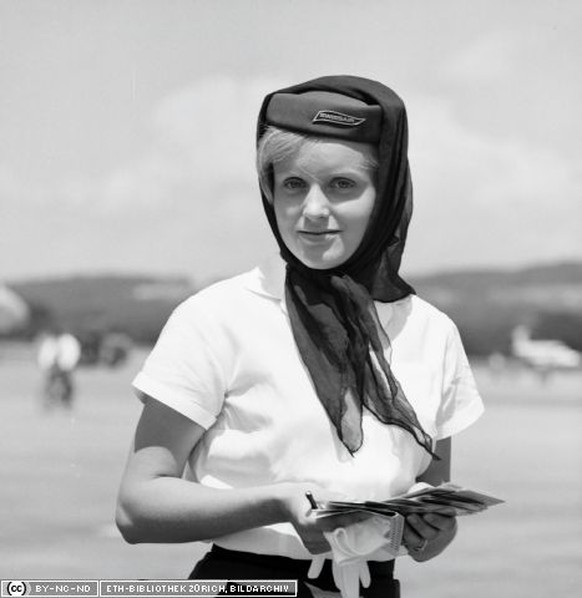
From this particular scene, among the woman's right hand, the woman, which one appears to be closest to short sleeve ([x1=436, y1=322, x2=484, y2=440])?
the woman

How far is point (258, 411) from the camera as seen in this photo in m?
1.67

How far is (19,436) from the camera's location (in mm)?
6980

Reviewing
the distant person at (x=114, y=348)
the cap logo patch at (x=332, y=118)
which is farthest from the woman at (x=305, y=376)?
the distant person at (x=114, y=348)

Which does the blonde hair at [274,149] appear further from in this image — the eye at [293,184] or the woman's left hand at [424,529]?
the woman's left hand at [424,529]

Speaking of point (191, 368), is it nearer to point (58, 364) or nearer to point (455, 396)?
point (455, 396)

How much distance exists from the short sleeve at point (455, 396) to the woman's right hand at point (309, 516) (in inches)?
10.4

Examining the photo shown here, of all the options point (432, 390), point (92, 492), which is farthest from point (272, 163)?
point (92, 492)

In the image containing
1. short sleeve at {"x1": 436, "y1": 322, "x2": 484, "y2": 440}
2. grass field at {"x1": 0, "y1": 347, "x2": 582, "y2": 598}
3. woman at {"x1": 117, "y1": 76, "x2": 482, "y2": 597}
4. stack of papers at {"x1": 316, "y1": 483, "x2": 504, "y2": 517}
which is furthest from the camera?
grass field at {"x1": 0, "y1": 347, "x2": 582, "y2": 598}

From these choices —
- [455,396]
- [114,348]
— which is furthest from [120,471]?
[455,396]

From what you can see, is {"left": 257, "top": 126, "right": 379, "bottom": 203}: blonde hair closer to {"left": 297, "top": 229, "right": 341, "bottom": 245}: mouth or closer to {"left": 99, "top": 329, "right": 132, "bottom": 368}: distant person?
{"left": 297, "top": 229, "right": 341, "bottom": 245}: mouth

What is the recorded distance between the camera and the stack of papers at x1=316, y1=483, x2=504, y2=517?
5.11 feet

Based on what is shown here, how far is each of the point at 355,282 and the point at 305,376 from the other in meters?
0.17

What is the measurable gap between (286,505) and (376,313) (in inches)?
13.1

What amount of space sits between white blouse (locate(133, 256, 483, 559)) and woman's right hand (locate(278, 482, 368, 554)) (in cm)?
5
